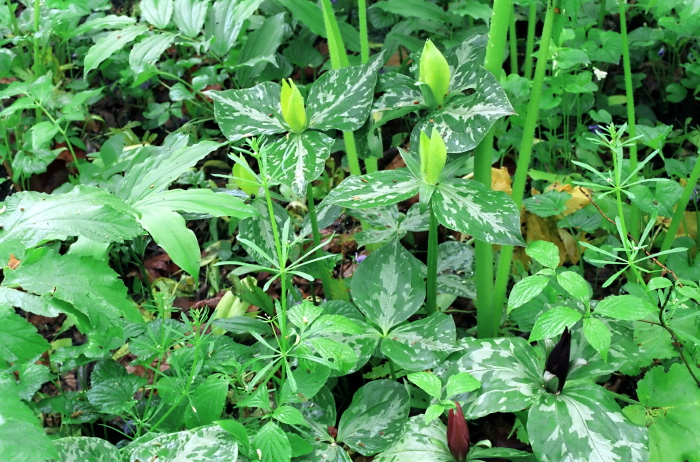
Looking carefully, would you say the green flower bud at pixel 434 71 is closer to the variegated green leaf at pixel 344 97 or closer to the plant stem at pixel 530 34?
the variegated green leaf at pixel 344 97

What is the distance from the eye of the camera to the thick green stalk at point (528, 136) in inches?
51.2

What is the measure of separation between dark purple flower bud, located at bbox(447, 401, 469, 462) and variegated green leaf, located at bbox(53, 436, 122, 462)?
0.59 meters

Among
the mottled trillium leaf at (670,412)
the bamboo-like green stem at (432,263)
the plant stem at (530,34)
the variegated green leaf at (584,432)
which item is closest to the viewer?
the variegated green leaf at (584,432)

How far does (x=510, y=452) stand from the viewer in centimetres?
117

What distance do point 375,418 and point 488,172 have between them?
1.87ft

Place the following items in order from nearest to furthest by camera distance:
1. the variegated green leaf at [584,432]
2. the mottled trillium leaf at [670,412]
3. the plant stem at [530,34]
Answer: the variegated green leaf at [584,432]
the mottled trillium leaf at [670,412]
the plant stem at [530,34]

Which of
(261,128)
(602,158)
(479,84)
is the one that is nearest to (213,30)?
(261,128)

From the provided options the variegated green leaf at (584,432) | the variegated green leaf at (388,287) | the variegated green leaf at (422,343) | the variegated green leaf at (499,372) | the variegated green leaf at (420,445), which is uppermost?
the variegated green leaf at (388,287)

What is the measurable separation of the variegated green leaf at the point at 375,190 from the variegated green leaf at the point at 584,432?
18.0 inches

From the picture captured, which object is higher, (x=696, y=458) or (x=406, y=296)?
(x=406, y=296)

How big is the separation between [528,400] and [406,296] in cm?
33

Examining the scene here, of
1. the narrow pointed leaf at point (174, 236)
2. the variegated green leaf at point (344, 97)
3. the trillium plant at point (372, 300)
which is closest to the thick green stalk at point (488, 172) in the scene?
the trillium plant at point (372, 300)

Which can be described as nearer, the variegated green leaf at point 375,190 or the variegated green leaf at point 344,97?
the variegated green leaf at point 375,190

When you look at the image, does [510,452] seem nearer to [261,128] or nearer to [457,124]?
[457,124]
